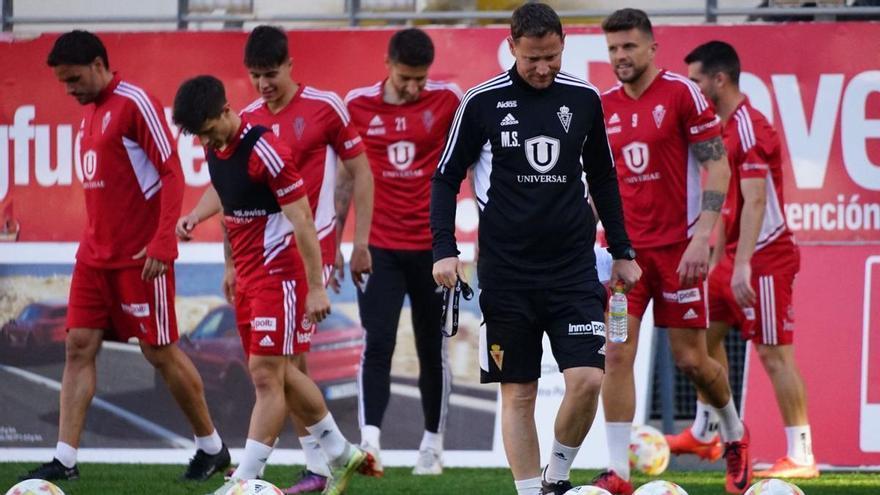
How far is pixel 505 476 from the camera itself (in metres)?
9.55

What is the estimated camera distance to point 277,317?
24.8 feet

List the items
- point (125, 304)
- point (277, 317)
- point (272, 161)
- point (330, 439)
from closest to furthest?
1. point (272, 161)
2. point (277, 317)
3. point (330, 439)
4. point (125, 304)

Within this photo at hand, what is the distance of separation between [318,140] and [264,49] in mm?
648

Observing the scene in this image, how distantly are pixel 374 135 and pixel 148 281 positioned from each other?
171 centimetres

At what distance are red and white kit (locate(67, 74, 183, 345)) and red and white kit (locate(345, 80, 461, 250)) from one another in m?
1.33

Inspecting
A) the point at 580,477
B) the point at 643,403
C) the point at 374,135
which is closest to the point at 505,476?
the point at 580,477

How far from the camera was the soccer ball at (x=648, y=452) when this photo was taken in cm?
921

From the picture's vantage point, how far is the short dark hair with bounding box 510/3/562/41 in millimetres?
6426

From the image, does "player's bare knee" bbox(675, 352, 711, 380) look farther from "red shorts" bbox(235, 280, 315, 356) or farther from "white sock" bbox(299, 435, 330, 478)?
"red shorts" bbox(235, 280, 315, 356)

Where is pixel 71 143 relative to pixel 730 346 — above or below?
above

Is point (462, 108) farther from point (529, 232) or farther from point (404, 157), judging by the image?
point (404, 157)

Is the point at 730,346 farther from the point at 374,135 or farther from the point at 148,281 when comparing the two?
the point at 148,281

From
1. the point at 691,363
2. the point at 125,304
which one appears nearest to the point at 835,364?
the point at 691,363

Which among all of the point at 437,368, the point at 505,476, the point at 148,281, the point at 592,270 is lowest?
the point at 505,476
